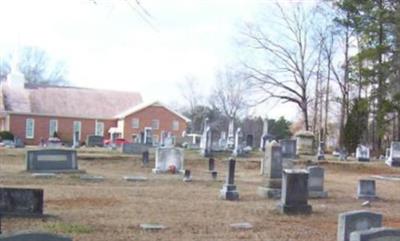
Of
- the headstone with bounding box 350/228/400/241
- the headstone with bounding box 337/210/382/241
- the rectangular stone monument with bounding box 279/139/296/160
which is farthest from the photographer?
the rectangular stone monument with bounding box 279/139/296/160

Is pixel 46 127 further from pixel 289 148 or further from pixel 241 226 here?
pixel 241 226

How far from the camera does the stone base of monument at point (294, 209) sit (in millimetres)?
13844

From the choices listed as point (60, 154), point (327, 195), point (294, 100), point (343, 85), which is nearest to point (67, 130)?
point (294, 100)

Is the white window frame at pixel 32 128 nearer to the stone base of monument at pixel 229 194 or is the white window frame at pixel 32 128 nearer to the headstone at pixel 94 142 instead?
the headstone at pixel 94 142

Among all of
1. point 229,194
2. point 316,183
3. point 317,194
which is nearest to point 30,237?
point 229,194

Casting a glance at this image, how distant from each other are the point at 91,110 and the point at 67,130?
3.27 m

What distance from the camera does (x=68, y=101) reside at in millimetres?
65688

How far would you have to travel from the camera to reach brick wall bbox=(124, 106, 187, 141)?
65188 millimetres

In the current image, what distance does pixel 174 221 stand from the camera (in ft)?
38.6

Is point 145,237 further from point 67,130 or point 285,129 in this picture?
point 285,129

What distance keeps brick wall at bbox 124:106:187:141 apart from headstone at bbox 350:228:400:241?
5847cm

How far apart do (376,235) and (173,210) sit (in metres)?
7.21

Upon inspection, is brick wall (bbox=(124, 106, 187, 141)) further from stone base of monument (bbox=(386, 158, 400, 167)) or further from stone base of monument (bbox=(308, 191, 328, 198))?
stone base of monument (bbox=(308, 191, 328, 198))

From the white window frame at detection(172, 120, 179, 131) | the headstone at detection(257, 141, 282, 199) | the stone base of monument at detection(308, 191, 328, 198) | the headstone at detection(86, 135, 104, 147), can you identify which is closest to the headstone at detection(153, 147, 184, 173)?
the headstone at detection(257, 141, 282, 199)
